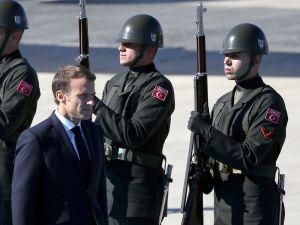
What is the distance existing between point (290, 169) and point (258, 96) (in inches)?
204

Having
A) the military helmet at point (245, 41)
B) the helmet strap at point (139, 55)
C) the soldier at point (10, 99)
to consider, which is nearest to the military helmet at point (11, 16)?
the soldier at point (10, 99)

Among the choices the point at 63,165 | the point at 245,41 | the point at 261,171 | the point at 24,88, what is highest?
the point at 245,41

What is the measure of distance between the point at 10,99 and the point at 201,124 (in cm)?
154

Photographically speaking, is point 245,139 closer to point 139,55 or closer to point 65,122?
point 139,55

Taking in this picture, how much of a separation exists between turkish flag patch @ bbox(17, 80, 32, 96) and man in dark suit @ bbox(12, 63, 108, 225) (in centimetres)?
230

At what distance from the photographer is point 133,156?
9.28 metres

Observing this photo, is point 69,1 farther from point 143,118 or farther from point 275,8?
point 143,118

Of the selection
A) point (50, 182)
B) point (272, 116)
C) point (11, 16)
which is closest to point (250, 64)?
point (272, 116)

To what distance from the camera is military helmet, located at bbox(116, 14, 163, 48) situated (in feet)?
31.1

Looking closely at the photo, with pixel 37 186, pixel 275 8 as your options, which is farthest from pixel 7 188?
pixel 275 8

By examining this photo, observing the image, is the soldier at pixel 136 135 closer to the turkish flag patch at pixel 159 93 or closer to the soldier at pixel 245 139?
the turkish flag patch at pixel 159 93

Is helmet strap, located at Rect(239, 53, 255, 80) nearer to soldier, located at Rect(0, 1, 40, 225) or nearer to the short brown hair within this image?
soldier, located at Rect(0, 1, 40, 225)

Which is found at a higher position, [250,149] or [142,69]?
[142,69]

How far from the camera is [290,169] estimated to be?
548 inches
